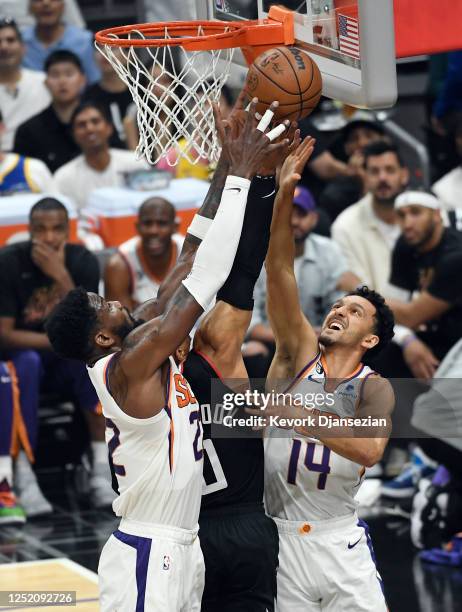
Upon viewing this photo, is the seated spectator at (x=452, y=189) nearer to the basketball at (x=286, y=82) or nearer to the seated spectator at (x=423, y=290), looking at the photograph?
the seated spectator at (x=423, y=290)

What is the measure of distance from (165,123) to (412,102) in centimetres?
668

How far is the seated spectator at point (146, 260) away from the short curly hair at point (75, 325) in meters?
3.28

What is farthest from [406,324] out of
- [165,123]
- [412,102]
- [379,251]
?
[412,102]

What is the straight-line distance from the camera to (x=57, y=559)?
22.3 ft

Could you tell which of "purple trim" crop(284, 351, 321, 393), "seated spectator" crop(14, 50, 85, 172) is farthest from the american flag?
"seated spectator" crop(14, 50, 85, 172)

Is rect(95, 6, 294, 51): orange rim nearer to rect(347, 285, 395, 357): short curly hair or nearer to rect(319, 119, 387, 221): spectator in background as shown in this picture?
rect(347, 285, 395, 357): short curly hair

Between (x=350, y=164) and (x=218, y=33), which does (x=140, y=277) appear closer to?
(x=350, y=164)

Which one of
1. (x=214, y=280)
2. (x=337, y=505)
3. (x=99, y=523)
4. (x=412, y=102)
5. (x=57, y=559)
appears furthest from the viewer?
(x=412, y=102)

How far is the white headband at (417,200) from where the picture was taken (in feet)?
25.6

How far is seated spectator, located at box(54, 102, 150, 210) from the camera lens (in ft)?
29.6

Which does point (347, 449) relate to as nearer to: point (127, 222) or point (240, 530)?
point (240, 530)

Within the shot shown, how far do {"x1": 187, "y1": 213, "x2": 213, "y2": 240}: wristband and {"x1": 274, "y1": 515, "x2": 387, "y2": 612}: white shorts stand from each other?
1.11 metres

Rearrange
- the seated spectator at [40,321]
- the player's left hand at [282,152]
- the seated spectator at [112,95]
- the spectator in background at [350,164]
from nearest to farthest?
the player's left hand at [282,152], the seated spectator at [40,321], the spectator in background at [350,164], the seated spectator at [112,95]

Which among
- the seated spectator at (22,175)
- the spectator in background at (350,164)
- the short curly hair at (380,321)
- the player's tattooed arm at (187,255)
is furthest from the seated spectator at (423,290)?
the player's tattooed arm at (187,255)
